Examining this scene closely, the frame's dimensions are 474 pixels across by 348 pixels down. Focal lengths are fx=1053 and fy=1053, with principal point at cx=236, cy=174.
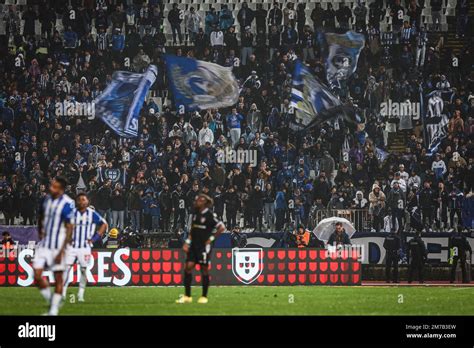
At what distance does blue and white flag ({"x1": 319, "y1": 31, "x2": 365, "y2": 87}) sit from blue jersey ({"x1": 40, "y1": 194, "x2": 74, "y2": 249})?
25059 mm

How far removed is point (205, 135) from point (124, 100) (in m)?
3.87

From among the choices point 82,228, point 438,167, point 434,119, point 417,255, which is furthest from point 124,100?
point 82,228

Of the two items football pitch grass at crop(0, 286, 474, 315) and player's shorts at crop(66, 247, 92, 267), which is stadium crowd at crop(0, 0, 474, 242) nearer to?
football pitch grass at crop(0, 286, 474, 315)

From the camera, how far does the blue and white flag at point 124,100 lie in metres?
40.8

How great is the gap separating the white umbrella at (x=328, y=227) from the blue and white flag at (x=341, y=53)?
815 centimetres

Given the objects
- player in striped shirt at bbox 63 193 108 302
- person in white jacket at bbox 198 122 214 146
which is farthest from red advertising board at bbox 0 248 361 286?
person in white jacket at bbox 198 122 214 146

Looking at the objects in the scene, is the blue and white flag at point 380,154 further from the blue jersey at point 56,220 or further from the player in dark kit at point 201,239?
the blue jersey at point 56,220

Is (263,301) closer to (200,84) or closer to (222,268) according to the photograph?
(222,268)

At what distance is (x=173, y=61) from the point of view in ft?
140

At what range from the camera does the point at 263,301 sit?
24.5 m

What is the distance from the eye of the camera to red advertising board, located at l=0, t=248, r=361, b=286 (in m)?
31.2

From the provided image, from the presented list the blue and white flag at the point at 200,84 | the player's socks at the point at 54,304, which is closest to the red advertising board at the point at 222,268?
the blue and white flag at the point at 200,84
